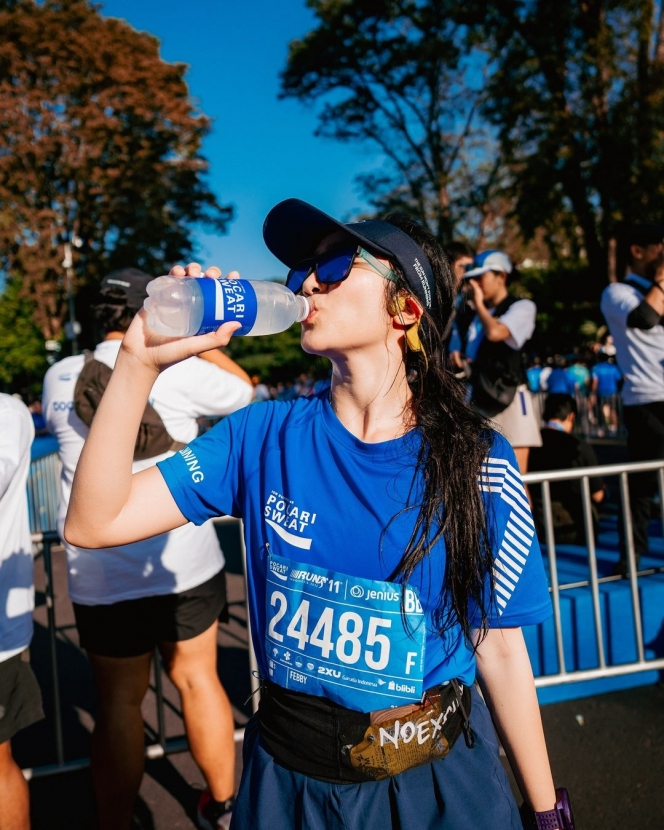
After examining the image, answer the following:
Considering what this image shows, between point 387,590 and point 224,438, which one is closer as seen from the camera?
point 387,590

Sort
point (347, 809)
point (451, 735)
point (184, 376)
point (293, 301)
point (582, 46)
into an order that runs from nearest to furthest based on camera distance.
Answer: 1. point (347, 809)
2. point (451, 735)
3. point (293, 301)
4. point (184, 376)
5. point (582, 46)

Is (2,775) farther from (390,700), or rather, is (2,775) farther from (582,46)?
(582,46)

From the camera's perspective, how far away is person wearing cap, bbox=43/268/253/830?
98.6 inches

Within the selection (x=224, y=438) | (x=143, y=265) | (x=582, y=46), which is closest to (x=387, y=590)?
(x=224, y=438)

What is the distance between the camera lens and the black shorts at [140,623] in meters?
2.50

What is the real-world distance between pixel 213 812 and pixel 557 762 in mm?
1617

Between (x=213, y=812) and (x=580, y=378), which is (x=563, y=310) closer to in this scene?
(x=580, y=378)

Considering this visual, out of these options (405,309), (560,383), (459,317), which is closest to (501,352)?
(459,317)

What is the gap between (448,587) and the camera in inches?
59.9

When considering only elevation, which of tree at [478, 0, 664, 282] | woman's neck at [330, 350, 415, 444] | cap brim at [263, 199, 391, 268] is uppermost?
tree at [478, 0, 664, 282]

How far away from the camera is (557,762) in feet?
10.3

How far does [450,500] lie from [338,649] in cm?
42

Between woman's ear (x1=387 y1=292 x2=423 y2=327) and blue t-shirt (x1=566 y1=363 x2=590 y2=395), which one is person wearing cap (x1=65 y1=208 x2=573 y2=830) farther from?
blue t-shirt (x1=566 y1=363 x2=590 y2=395)

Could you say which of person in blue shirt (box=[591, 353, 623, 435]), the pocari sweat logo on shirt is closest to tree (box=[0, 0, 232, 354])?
person in blue shirt (box=[591, 353, 623, 435])
